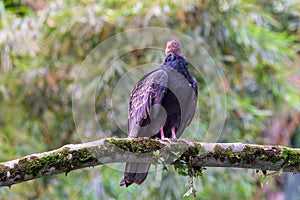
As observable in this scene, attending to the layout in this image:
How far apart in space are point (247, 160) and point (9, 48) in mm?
3058

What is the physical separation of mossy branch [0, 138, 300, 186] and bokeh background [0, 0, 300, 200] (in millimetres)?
2448

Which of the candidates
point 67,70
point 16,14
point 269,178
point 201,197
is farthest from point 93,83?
point 269,178

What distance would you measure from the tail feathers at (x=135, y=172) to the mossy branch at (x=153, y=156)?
278 millimetres

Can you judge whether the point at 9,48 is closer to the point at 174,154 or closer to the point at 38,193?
the point at 38,193

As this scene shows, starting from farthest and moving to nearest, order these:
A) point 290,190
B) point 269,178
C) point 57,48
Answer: point 290,190 < point 57,48 < point 269,178

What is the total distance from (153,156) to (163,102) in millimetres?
674

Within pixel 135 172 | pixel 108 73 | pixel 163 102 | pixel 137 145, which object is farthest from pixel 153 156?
pixel 108 73

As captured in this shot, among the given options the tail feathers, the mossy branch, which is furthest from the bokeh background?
the mossy branch

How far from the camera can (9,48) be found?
15.1 ft

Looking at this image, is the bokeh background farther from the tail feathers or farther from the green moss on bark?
the green moss on bark

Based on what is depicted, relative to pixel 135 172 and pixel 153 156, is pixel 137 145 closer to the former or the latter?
pixel 153 156

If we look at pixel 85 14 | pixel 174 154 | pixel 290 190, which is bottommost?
pixel 290 190

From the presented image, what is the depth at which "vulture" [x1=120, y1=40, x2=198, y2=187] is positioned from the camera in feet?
8.46

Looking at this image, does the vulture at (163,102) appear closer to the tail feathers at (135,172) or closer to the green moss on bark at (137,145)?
the tail feathers at (135,172)
